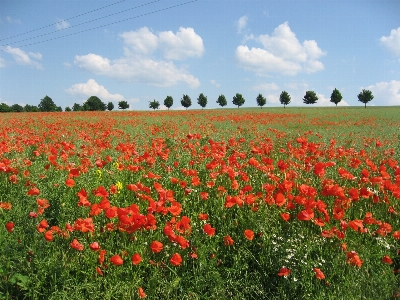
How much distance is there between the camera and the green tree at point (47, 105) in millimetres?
70938

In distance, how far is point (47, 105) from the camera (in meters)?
71.3

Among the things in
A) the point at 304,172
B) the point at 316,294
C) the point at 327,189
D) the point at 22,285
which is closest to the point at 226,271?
the point at 316,294

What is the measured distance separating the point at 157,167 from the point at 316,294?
10.9 feet

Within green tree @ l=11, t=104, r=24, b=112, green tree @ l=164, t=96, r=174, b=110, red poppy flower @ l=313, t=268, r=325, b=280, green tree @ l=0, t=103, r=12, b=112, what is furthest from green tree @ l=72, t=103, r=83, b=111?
red poppy flower @ l=313, t=268, r=325, b=280

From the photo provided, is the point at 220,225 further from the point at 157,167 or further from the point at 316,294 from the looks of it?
the point at 157,167

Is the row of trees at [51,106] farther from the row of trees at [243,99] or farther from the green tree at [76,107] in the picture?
the row of trees at [243,99]

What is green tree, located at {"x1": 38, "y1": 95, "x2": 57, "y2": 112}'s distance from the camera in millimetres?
70938

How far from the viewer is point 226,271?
113 inches

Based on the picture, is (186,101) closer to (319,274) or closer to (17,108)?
(17,108)

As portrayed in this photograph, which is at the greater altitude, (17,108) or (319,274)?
(17,108)

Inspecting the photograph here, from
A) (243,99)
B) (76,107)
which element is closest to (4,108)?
(76,107)

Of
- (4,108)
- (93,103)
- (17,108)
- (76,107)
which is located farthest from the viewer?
(17,108)

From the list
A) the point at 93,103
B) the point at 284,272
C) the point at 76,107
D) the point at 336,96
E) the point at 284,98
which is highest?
the point at 336,96

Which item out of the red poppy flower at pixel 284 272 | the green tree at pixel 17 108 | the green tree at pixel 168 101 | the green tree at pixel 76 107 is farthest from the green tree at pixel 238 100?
the red poppy flower at pixel 284 272
